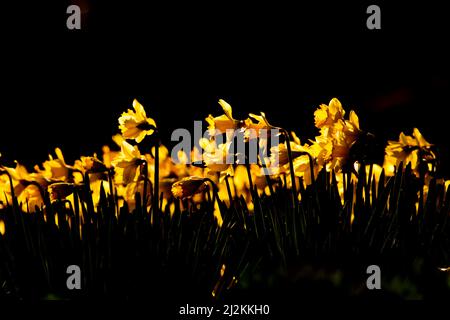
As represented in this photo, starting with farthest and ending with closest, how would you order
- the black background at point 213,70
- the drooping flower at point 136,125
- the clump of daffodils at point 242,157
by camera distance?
the black background at point 213,70 < the drooping flower at point 136,125 < the clump of daffodils at point 242,157

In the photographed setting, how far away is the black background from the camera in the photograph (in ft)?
12.4

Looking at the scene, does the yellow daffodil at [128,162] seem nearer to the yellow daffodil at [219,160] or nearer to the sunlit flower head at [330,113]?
the yellow daffodil at [219,160]

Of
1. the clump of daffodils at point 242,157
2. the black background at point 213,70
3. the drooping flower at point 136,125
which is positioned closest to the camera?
the clump of daffodils at point 242,157

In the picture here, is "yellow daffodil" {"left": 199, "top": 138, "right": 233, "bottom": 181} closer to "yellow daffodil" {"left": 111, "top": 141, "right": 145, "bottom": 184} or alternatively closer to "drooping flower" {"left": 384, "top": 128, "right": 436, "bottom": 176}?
"yellow daffodil" {"left": 111, "top": 141, "right": 145, "bottom": 184}

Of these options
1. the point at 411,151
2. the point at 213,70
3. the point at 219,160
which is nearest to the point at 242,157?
the point at 219,160

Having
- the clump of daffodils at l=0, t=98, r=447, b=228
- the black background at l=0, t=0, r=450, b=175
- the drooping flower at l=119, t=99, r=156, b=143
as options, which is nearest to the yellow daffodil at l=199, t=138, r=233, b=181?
the clump of daffodils at l=0, t=98, r=447, b=228

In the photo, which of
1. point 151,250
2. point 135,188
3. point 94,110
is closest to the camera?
point 151,250

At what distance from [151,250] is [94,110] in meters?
2.82

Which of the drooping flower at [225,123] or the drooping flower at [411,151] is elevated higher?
the drooping flower at [225,123]

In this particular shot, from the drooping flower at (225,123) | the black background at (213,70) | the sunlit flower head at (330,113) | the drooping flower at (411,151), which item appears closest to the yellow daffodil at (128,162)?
the drooping flower at (225,123)

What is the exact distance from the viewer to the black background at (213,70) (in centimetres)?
379
